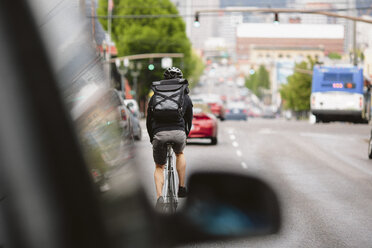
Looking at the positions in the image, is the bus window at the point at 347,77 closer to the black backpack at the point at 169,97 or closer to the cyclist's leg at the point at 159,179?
the cyclist's leg at the point at 159,179

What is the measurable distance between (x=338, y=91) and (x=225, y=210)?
40745 millimetres

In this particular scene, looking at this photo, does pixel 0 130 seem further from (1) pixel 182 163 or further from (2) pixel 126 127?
(1) pixel 182 163

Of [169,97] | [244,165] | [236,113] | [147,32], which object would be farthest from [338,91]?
[169,97]

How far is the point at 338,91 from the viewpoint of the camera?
4166cm

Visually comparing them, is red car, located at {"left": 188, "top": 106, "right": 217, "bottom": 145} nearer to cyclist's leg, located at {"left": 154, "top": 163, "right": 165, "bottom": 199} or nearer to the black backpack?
cyclist's leg, located at {"left": 154, "top": 163, "right": 165, "bottom": 199}

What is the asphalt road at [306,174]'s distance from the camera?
830 centimetres

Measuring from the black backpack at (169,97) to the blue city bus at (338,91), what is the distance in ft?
114

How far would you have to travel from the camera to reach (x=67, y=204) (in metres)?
1.19

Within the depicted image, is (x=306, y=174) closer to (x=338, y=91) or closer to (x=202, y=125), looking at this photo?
(x=202, y=125)

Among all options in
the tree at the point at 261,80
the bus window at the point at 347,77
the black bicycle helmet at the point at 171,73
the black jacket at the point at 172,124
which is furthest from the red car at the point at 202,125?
the tree at the point at 261,80

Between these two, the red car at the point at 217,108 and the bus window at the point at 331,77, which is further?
the red car at the point at 217,108

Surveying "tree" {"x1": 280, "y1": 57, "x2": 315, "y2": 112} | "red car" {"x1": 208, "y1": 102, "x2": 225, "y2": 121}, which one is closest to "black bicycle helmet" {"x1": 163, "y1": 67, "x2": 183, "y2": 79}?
"red car" {"x1": 208, "y1": 102, "x2": 225, "y2": 121}

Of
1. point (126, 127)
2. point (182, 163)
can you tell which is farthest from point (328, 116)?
point (126, 127)

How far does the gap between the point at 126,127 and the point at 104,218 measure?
0.35 metres
